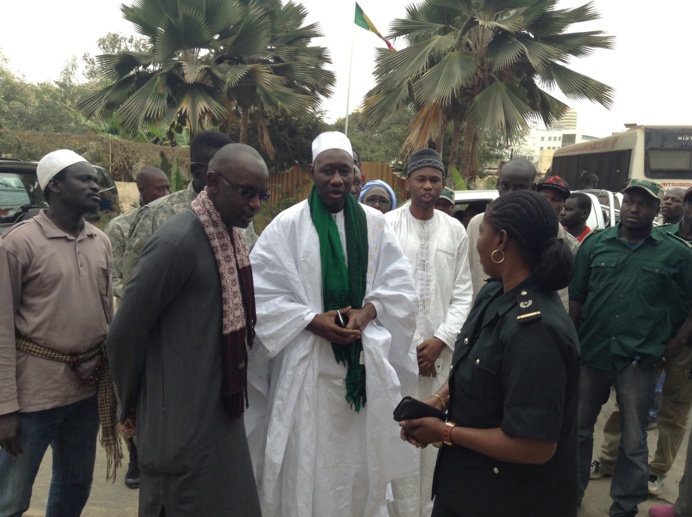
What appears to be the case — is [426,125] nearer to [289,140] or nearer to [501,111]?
[501,111]

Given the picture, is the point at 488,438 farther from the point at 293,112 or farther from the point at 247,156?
the point at 293,112

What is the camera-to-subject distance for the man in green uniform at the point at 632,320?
3137 mm

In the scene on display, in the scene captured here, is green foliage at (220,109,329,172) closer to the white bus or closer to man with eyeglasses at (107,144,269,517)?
the white bus

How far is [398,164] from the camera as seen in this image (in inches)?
739

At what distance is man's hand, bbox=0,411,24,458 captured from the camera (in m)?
2.18

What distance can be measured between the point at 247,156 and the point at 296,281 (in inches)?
30.8

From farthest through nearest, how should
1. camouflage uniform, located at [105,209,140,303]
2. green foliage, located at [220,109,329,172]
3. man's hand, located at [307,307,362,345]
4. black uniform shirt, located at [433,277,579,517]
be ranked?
green foliage, located at [220,109,329,172]
camouflage uniform, located at [105,209,140,303]
man's hand, located at [307,307,362,345]
black uniform shirt, located at [433,277,579,517]

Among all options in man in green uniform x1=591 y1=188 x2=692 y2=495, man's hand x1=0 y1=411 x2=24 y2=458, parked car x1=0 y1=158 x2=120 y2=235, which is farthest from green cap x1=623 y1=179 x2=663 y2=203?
parked car x1=0 y1=158 x2=120 y2=235

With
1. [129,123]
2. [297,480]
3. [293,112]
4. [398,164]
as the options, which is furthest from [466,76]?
[297,480]

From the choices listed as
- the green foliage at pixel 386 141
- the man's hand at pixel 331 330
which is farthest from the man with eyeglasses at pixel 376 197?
the green foliage at pixel 386 141

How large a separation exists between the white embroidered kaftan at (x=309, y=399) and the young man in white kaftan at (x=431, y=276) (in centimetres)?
48

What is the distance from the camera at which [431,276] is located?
10.8 feet

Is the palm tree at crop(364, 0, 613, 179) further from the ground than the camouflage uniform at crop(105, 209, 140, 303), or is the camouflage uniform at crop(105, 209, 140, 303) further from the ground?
the palm tree at crop(364, 0, 613, 179)

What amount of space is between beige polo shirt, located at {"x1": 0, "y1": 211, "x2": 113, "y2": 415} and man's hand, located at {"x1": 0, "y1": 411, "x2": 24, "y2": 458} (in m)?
0.04
